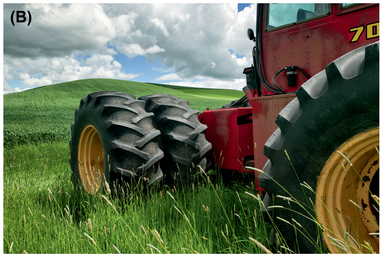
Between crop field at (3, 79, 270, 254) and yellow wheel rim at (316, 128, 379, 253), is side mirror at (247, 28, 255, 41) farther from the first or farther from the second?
yellow wheel rim at (316, 128, 379, 253)

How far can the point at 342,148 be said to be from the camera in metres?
1.12

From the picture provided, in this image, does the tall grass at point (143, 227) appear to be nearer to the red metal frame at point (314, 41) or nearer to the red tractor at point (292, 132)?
the red tractor at point (292, 132)

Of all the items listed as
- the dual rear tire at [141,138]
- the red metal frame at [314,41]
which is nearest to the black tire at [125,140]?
the dual rear tire at [141,138]

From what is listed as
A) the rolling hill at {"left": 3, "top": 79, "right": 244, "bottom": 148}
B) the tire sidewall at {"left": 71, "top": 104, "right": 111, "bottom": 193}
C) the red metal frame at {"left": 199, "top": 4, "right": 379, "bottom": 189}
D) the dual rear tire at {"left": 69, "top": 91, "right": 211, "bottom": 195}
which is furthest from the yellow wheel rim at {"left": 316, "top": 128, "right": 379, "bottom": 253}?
the rolling hill at {"left": 3, "top": 79, "right": 244, "bottom": 148}

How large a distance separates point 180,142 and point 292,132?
1.36 meters

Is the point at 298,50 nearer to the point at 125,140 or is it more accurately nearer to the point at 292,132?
the point at 292,132

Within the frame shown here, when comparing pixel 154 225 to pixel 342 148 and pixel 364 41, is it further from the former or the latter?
pixel 364 41

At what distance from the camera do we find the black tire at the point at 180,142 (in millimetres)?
2477

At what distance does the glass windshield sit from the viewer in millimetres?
1899

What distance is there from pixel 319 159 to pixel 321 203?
210 millimetres

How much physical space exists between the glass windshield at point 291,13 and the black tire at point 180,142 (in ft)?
3.70

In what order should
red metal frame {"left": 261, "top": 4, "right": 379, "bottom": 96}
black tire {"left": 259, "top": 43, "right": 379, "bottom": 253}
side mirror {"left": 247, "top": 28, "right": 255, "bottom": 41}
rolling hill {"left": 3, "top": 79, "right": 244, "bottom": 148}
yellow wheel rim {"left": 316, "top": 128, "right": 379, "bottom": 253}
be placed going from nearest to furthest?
1. black tire {"left": 259, "top": 43, "right": 379, "bottom": 253}
2. yellow wheel rim {"left": 316, "top": 128, "right": 379, "bottom": 253}
3. red metal frame {"left": 261, "top": 4, "right": 379, "bottom": 96}
4. side mirror {"left": 247, "top": 28, "right": 255, "bottom": 41}
5. rolling hill {"left": 3, "top": 79, "right": 244, "bottom": 148}

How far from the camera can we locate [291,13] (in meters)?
2.04

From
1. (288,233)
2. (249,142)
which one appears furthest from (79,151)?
(288,233)
